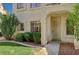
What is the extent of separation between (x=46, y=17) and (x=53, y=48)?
0.40m

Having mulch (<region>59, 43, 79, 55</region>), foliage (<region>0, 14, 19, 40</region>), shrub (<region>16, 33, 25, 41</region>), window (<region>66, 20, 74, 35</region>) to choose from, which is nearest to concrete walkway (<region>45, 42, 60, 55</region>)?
mulch (<region>59, 43, 79, 55</region>)

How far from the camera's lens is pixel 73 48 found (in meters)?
2.96

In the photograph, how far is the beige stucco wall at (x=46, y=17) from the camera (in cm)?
296

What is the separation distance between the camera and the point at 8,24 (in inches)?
119

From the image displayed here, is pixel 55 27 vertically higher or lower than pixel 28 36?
higher

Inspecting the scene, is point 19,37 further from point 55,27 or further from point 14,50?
point 55,27

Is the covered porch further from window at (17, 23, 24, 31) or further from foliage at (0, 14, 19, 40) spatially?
foliage at (0, 14, 19, 40)

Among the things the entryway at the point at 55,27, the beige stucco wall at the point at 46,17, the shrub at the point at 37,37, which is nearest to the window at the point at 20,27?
the beige stucco wall at the point at 46,17

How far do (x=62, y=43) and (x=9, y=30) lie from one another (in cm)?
69

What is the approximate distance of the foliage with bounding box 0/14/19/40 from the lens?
9.87 ft

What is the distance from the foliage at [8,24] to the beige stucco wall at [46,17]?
0.24 feet

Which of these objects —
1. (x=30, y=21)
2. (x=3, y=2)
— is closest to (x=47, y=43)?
(x=30, y=21)

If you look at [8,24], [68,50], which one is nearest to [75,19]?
[68,50]

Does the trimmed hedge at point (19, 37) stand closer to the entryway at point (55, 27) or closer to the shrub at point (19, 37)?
the shrub at point (19, 37)
